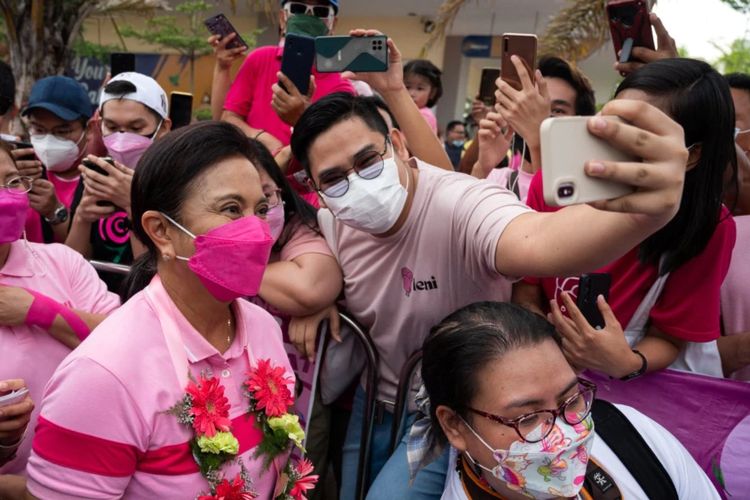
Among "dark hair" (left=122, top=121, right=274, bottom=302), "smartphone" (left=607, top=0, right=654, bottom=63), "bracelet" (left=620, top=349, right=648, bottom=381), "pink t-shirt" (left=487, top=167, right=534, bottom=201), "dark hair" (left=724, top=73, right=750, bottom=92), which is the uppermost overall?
"smartphone" (left=607, top=0, right=654, bottom=63)

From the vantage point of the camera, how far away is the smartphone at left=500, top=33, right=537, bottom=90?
2.56 meters

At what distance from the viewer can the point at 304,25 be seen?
10.0 ft

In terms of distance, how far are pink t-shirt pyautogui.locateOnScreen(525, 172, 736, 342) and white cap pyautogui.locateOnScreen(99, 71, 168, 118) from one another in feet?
6.50

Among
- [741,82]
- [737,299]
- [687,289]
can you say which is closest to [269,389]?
[687,289]

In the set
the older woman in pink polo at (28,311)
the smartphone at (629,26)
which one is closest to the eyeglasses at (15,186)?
the older woman in pink polo at (28,311)

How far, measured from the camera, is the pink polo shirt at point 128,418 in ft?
4.93

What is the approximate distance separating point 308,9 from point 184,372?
6.90ft

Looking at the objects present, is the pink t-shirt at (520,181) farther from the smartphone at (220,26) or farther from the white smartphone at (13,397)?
the white smartphone at (13,397)

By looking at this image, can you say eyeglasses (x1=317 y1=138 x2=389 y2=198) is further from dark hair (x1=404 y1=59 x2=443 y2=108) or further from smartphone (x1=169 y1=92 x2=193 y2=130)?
dark hair (x1=404 y1=59 x2=443 y2=108)

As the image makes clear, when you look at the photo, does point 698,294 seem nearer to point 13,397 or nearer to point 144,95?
point 13,397

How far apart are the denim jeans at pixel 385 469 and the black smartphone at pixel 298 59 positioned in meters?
1.29

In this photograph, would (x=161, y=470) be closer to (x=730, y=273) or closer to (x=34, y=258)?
(x=34, y=258)

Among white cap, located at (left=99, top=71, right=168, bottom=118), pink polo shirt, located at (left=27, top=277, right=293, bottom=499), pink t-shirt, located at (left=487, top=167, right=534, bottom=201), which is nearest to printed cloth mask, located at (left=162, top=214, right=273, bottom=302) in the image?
pink polo shirt, located at (left=27, top=277, right=293, bottom=499)

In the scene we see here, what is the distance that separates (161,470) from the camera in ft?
5.26
